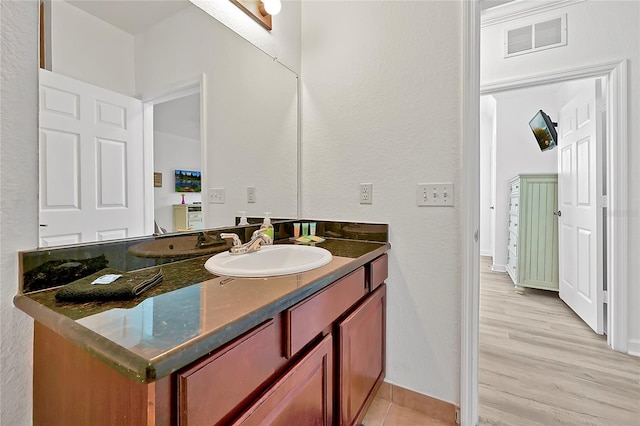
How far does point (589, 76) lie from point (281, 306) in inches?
115

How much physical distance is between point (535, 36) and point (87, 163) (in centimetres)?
329

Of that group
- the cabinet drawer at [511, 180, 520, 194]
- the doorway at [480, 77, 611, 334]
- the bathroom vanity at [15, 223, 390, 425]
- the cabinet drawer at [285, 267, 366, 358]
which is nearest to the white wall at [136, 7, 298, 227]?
the bathroom vanity at [15, 223, 390, 425]

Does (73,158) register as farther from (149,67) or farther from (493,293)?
(493,293)

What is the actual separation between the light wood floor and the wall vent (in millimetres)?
2333

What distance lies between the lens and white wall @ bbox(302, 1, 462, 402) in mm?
1412

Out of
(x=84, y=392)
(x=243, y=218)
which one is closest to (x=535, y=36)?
(x=243, y=218)

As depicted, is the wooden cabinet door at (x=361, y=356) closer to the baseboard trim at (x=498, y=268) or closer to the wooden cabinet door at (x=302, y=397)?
the wooden cabinet door at (x=302, y=397)

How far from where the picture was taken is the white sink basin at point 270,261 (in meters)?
0.93

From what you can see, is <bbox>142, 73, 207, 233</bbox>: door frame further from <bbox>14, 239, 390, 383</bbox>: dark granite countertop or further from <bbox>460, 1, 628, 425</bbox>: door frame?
<bbox>460, 1, 628, 425</bbox>: door frame

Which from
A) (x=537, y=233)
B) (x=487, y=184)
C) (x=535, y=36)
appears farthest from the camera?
(x=487, y=184)

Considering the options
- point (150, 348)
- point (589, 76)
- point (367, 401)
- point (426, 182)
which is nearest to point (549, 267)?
point (589, 76)

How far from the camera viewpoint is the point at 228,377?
590 mm

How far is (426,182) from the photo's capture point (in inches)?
57.5

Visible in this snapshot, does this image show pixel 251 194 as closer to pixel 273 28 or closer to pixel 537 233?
pixel 273 28
